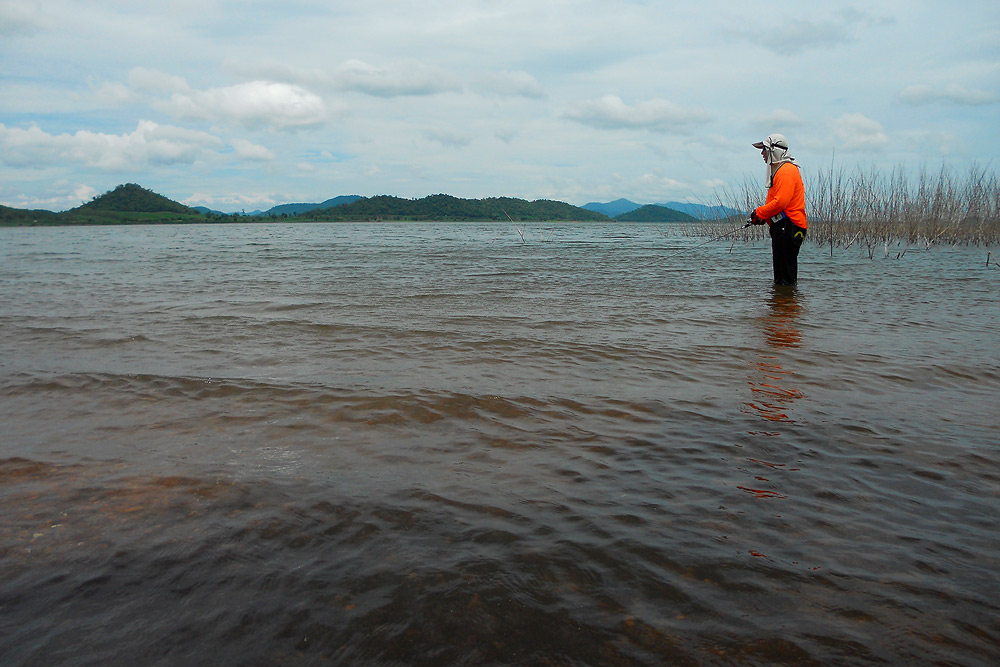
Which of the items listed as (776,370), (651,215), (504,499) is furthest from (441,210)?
(504,499)

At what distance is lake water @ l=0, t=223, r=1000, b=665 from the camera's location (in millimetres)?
2377

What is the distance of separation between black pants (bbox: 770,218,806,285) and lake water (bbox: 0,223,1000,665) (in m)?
4.09

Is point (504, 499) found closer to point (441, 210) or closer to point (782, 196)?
point (782, 196)

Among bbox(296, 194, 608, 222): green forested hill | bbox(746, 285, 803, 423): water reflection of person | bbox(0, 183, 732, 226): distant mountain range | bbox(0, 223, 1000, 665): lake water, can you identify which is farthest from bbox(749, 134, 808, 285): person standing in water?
bbox(296, 194, 608, 222): green forested hill

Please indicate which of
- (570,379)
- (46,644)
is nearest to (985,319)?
(570,379)

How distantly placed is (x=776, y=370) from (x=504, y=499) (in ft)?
14.0

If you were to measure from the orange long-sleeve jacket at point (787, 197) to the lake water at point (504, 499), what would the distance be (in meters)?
3.97

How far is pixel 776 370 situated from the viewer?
640 centimetres

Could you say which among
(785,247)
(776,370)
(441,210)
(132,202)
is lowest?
(776,370)

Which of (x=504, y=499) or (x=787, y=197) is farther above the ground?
(x=787, y=197)

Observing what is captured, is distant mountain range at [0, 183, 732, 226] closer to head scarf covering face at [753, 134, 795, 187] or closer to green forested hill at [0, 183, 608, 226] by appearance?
green forested hill at [0, 183, 608, 226]

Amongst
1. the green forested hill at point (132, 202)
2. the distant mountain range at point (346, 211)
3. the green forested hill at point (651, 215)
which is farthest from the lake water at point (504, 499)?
the green forested hill at point (651, 215)

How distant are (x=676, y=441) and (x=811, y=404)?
1.72 m

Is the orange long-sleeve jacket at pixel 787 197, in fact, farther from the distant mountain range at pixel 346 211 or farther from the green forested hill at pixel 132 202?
the green forested hill at pixel 132 202
